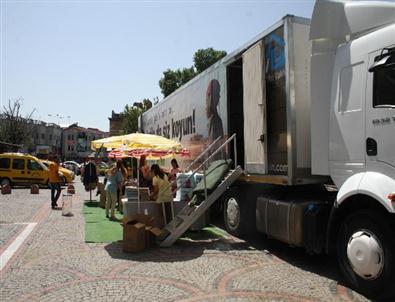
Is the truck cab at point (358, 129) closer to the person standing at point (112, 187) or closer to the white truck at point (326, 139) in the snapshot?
the white truck at point (326, 139)

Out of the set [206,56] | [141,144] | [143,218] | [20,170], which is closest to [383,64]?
[143,218]

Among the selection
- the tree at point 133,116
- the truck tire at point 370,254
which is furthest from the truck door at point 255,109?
the tree at point 133,116

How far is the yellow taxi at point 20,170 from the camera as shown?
2528cm

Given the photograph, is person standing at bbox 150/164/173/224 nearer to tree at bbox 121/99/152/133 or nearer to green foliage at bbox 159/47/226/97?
green foliage at bbox 159/47/226/97

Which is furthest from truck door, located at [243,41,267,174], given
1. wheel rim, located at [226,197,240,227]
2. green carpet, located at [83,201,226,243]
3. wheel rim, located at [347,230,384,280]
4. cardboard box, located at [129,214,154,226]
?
wheel rim, located at [347,230,384,280]

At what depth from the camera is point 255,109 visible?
8.40 meters

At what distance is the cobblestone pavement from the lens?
5582 millimetres

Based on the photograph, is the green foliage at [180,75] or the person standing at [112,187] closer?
the person standing at [112,187]

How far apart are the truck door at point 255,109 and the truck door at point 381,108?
2511mm

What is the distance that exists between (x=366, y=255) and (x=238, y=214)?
3.96 meters

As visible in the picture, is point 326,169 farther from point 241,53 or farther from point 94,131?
point 94,131

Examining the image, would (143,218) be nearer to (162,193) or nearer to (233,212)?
(162,193)

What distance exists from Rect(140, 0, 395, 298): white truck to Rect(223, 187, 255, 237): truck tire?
21 millimetres

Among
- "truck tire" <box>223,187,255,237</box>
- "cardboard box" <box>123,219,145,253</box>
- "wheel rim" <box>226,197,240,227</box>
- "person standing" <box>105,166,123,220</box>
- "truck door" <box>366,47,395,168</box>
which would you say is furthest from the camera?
"person standing" <box>105,166,123,220</box>
